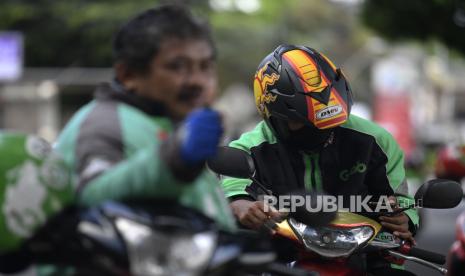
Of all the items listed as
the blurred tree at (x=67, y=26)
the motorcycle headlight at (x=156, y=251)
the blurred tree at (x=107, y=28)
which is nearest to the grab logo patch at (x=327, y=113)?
the motorcycle headlight at (x=156, y=251)

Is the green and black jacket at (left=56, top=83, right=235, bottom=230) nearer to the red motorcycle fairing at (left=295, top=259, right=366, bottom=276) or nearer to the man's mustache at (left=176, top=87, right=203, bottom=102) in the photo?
the man's mustache at (left=176, top=87, right=203, bottom=102)

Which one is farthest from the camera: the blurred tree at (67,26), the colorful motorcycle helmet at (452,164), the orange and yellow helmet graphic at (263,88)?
the blurred tree at (67,26)

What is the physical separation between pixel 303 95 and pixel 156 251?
1707 millimetres

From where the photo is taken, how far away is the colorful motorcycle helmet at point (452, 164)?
6.67 m

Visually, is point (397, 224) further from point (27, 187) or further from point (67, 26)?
point (67, 26)

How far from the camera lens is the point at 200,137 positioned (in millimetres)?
2326

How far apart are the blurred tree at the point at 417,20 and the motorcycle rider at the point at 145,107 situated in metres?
14.6

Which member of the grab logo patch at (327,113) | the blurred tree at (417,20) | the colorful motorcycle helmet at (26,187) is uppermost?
the colorful motorcycle helmet at (26,187)

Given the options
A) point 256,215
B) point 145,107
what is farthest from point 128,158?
point 256,215

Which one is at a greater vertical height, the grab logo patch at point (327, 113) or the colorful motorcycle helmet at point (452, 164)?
the grab logo patch at point (327, 113)

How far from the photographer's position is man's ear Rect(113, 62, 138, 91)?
2848 millimetres

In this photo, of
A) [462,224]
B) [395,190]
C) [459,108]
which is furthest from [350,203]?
[459,108]

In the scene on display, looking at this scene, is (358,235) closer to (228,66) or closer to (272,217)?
(272,217)
